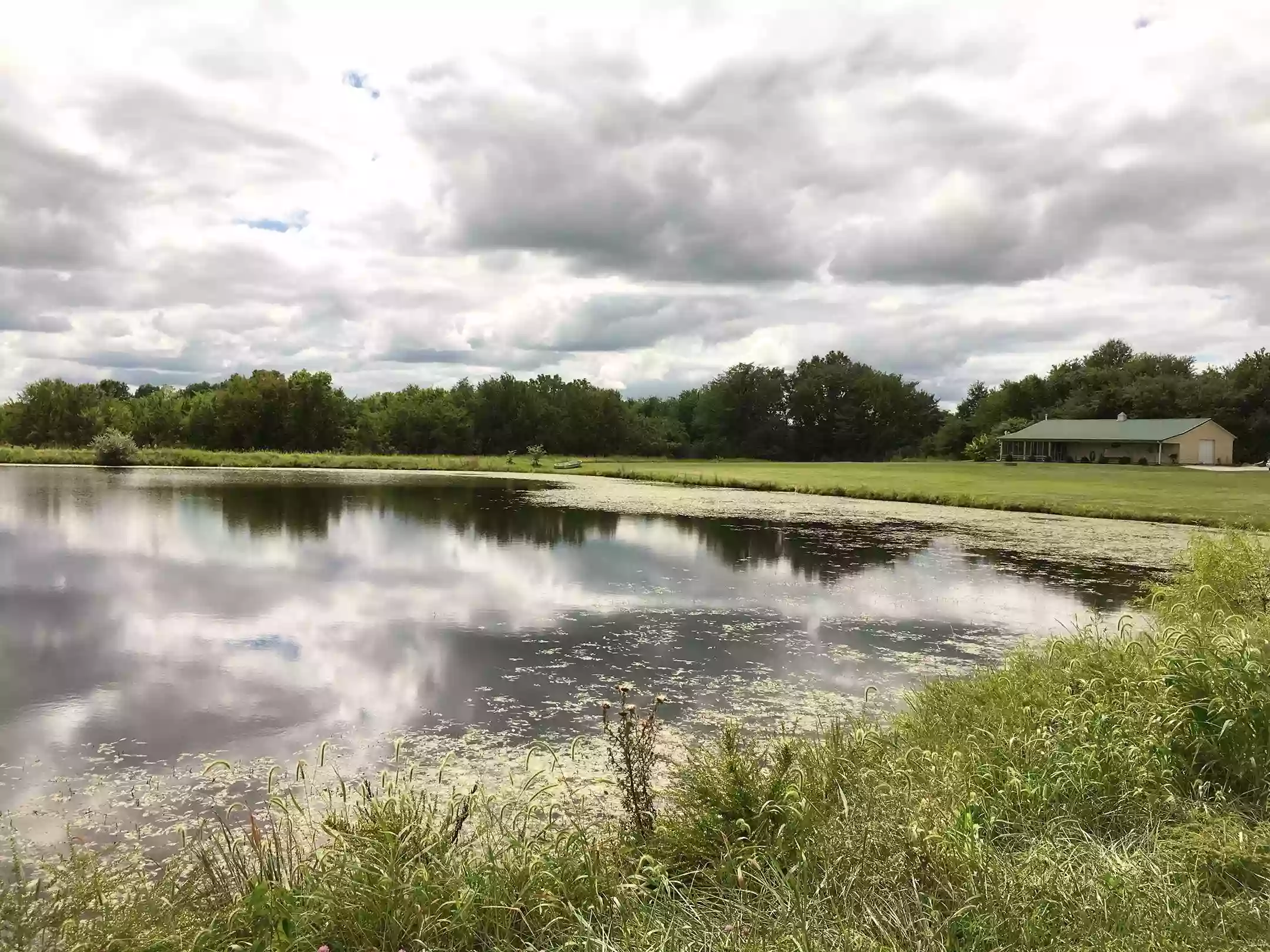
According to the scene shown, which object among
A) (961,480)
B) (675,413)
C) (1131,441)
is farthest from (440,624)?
(675,413)

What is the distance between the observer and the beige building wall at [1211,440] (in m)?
61.2

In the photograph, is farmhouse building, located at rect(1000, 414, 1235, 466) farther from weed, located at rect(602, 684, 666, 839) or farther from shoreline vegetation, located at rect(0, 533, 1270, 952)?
weed, located at rect(602, 684, 666, 839)

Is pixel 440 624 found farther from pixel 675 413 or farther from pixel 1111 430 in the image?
pixel 675 413

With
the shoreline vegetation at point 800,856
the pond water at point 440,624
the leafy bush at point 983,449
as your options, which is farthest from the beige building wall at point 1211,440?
the shoreline vegetation at point 800,856

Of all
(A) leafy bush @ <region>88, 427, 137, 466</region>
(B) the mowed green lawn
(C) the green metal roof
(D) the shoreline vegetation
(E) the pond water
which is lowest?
(E) the pond water

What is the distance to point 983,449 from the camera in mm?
77625

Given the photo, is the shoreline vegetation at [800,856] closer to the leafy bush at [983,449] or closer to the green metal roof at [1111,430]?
the green metal roof at [1111,430]

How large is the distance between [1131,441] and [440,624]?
2664 inches

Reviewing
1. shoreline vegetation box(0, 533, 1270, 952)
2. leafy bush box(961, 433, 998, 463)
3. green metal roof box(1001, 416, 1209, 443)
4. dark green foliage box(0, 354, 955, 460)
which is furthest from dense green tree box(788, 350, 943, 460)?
shoreline vegetation box(0, 533, 1270, 952)

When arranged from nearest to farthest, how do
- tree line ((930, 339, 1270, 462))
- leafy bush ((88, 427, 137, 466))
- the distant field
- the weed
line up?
the weed, the distant field, leafy bush ((88, 427, 137, 466)), tree line ((930, 339, 1270, 462))

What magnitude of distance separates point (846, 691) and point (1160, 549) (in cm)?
1413

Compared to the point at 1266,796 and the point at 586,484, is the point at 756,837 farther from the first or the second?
the point at 586,484

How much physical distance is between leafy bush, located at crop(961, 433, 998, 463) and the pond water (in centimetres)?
6222

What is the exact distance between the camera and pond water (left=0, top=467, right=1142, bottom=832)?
693 cm
